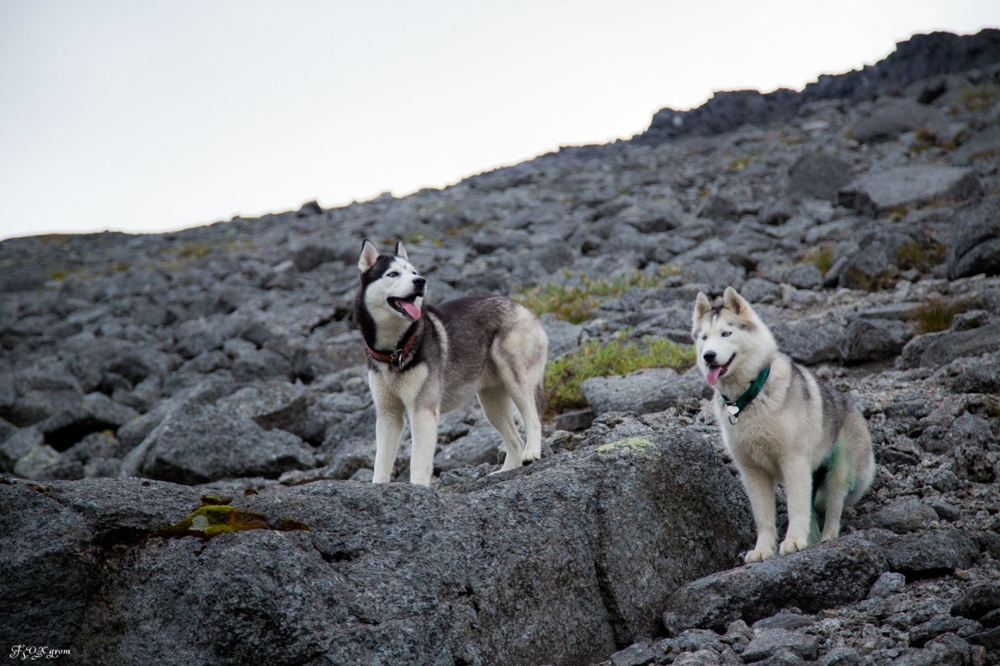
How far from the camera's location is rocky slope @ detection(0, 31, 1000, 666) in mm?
4266

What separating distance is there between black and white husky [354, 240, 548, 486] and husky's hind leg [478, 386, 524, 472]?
0.01 m

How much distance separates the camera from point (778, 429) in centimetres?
584

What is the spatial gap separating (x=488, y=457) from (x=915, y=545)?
4905 mm

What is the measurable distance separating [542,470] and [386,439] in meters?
2.26

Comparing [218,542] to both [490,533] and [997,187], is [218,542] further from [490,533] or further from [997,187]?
[997,187]

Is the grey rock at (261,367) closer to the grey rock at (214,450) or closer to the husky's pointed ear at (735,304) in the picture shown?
the grey rock at (214,450)

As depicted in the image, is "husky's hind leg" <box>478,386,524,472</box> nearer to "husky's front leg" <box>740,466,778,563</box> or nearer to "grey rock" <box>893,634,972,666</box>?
"husky's front leg" <box>740,466,778,563</box>

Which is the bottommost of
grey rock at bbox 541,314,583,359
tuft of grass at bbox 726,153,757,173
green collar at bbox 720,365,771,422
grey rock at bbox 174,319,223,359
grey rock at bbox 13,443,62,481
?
grey rock at bbox 13,443,62,481

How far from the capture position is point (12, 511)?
4.48 meters

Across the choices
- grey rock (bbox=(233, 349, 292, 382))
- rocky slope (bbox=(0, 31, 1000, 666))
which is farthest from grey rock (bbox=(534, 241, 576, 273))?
grey rock (bbox=(233, 349, 292, 382))

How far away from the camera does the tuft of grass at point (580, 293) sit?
15258 mm

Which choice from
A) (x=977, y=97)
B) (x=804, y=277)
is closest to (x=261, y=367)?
(x=804, y=277)

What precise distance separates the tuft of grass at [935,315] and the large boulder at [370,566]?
642 cm

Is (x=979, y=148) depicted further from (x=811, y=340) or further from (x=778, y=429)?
(x=778, y=429)
